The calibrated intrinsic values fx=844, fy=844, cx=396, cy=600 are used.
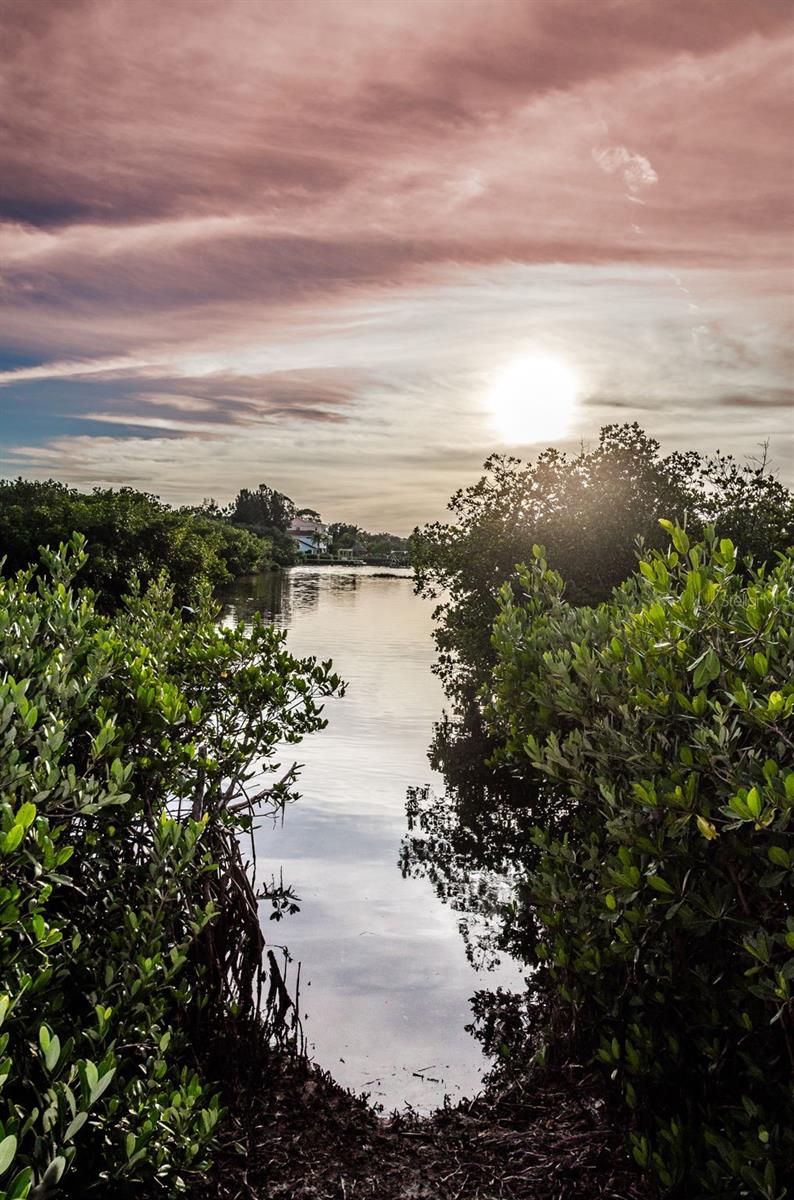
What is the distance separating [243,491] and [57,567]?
142 metres

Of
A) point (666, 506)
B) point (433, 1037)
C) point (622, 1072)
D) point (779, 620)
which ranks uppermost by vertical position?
point (666, 506)

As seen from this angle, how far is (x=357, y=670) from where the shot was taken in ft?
89.1

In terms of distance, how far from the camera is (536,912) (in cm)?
546

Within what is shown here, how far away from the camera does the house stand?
159m

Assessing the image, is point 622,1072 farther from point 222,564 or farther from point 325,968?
point 222,564

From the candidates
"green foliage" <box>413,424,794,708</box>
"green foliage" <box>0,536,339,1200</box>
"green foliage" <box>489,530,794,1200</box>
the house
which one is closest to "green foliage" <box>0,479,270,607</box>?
"green foliage" <box>413,424,794,708</box>

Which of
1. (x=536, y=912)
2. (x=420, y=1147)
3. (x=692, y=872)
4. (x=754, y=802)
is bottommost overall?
(x=420, y=1147)

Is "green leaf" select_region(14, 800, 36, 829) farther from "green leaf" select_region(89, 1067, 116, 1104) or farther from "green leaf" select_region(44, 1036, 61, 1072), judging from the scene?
"green leaf" select_region(89, 1067, 116, 1104)

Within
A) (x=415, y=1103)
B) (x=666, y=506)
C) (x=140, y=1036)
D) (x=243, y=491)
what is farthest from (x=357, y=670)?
(x=243, y=491)

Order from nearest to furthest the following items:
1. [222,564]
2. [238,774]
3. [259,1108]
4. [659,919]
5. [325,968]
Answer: [659,919]
[259,1108]
[238,774]
[325,968]
[222,564]

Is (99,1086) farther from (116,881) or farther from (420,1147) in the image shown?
(420,1147)

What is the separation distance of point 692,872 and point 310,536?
547 ft

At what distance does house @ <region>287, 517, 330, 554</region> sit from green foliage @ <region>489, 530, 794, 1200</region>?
14948 centimetres

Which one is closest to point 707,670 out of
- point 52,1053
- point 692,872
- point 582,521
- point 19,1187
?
point 692,872
